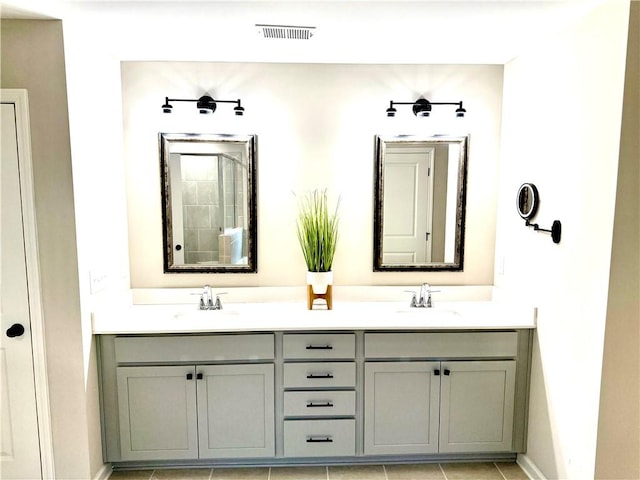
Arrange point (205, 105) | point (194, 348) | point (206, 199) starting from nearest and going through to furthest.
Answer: point (194, 348) → point (205, 105) → point (206, 199)

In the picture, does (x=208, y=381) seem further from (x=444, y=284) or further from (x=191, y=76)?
(x=191, y=76)

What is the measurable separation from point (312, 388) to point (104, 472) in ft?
4.08

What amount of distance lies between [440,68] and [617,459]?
91.4 inches

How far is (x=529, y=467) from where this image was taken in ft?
7.43

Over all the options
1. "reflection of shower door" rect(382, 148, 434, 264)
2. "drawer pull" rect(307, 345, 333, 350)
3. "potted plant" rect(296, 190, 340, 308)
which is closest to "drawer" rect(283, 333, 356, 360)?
"drawer pull" rect(307, 345, 333, 350)

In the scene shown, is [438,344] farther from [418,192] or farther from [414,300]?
[418,192]

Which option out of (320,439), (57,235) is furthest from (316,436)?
(57,235)

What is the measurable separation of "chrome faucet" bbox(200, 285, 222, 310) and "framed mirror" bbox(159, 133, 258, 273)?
6.7 inches

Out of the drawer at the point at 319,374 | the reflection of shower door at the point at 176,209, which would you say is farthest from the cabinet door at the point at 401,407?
the reflection of shower door at the point at 176,209

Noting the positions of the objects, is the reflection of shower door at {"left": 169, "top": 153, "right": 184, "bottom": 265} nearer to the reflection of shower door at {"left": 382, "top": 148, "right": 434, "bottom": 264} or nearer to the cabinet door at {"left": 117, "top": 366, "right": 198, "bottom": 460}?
the cabinet door at {"left": 117, "top": 366, "right": 198, "bottom": 460}

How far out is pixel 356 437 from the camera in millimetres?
2283

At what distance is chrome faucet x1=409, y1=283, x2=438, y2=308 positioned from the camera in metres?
2.64

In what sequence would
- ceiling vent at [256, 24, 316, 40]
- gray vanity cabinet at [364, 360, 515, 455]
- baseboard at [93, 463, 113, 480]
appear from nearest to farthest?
ceiling vent at [256, 24, 316, 40], baseboard at [93, 463, 113, 480], gray vanity cabinet at [364, 360, 515, 455]

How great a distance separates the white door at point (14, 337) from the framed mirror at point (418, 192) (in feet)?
6.49
